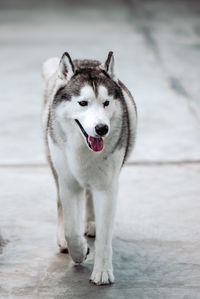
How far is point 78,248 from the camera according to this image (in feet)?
14.0

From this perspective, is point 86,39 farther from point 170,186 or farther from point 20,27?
point 170,186

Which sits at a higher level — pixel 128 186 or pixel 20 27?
pixel 20 27

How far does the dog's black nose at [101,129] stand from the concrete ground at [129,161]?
939 millimetres

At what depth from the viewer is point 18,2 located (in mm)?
12703

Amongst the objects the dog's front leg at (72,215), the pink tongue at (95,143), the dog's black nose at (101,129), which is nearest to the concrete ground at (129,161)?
the dog's front leg at (72,215)

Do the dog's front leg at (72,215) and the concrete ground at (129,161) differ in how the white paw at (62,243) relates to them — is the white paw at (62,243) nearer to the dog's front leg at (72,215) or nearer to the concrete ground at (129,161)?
the concrete ground at (129,161)

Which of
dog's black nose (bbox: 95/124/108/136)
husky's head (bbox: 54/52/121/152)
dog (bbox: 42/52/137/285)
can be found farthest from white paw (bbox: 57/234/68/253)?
dog's black nose (bbox: 95/124/108/136)

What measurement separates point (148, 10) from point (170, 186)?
6.86 meters

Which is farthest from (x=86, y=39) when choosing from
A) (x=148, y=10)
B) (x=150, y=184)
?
(x=150, y=184)

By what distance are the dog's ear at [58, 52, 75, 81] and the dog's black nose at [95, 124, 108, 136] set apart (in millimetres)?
438

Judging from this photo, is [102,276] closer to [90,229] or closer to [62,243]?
[62,243]

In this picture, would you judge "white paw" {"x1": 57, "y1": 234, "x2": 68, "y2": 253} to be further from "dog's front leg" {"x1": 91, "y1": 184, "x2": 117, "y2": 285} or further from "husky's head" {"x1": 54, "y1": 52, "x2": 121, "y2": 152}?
"husky's head" {"x1": 54, "y1": 52, "x2": 121, "y2": 152}

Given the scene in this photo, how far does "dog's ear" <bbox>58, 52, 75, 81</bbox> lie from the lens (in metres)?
3.99

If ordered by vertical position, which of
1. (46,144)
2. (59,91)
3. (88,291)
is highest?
(59,91)
